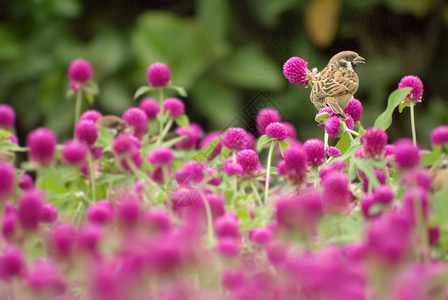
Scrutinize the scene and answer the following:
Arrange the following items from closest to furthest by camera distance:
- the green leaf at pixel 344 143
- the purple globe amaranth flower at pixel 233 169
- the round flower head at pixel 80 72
→ 1. the purple globe amaranth flower at pixel 233 169
2. the green leaf at pixel 344 143
3. the round flower head at pixel 80 72

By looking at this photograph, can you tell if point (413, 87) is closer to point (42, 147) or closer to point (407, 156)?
point (407, 156)

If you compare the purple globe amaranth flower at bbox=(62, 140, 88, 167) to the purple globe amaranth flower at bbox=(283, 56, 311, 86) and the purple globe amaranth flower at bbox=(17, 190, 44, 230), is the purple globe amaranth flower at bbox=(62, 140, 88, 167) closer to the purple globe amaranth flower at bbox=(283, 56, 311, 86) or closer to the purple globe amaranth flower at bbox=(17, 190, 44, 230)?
the purple globe amaranth flower at bbox=(17, 190, 44, 230)

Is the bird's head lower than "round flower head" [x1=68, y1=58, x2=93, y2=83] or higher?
lower

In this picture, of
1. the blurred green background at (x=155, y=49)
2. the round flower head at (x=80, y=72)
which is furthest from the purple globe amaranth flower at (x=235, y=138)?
the blurred green background at (x=155, y=49)

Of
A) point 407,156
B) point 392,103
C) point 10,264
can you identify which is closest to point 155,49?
point 392,103

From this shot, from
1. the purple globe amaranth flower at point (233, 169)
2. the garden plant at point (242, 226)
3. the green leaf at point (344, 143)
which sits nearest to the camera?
the garden plant at point (242, 226)

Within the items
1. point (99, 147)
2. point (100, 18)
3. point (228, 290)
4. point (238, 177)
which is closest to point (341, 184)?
point (228, 290)

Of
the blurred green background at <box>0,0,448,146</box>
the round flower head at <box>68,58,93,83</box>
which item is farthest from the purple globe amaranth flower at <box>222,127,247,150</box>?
the blurred green background at <box>0,0,448,146</box>

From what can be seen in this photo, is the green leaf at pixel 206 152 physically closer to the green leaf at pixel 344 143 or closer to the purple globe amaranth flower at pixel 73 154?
the green leaf at pixel 344 143
